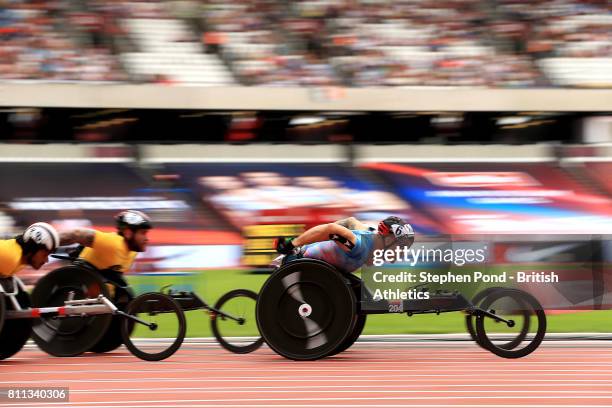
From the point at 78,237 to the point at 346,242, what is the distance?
8.18 ft

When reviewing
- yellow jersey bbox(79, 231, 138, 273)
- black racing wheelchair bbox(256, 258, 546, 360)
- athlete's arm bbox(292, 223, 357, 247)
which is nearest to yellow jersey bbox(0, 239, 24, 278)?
yellow jersey bbox(79, 231, 138, 273)

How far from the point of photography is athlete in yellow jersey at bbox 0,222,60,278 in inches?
356

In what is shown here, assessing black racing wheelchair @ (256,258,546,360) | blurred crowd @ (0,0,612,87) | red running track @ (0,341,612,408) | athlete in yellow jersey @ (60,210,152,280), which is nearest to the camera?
red running track @ (0,341,612,408)

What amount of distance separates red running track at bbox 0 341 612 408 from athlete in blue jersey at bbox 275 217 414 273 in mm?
880

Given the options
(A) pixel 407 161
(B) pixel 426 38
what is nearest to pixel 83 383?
(A) pixel 407 161

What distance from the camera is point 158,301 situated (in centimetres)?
920

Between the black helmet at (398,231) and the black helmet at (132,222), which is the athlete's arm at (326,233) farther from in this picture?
the black helmet at (132,222)

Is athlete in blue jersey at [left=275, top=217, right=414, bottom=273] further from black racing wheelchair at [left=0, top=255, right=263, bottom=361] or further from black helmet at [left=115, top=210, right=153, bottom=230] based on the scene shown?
black helmet at [left=115, top=210, right=153, bottom=230]

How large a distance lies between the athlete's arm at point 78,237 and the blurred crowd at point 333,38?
10932 millimetres

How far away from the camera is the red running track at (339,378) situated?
689 centimetres

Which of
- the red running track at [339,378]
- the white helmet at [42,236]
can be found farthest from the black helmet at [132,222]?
the red running track at [339,378]

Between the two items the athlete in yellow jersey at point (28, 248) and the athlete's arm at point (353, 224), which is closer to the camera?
the athlete in yellow jersey at point (28, 248)

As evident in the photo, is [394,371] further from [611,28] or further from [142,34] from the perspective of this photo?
[611,28]

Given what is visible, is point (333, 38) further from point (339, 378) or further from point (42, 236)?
point (339, 378)
